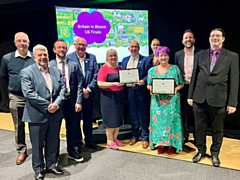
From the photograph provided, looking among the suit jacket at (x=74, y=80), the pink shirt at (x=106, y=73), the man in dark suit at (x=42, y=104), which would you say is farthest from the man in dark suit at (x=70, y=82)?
the pink shirt at (x=106, y=73)

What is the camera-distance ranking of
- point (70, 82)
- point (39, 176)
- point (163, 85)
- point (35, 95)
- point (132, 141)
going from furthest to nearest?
1. point (132, 141)
2. point (163, 85)
3. point (70, 82)
4. point (39, 176)
5. point (35, 95)

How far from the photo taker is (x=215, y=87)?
2852 mm

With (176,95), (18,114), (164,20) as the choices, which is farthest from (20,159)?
(164,20)

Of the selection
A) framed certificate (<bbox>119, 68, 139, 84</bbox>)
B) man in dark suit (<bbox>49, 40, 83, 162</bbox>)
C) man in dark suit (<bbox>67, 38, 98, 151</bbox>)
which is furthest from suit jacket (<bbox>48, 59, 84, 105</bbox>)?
framed certificate (<bbox>119, 68, 139, 84</bbox>)

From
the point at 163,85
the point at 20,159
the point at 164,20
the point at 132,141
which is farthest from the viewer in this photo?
the point at 164,20

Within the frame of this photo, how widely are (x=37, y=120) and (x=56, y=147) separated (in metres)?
0.46

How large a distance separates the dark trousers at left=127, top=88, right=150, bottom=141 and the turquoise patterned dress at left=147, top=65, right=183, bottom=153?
0.75ft

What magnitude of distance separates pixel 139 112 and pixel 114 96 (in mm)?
457

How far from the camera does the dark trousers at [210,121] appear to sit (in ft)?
9.66

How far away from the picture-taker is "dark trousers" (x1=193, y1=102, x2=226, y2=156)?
9.66 ft

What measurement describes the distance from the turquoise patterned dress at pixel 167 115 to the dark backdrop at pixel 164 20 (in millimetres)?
1197

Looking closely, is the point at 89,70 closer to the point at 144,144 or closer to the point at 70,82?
the point at 70,82

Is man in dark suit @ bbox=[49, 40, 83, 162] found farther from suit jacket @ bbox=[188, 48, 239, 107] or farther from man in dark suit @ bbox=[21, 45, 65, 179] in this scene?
suit jacket @ bbox=[188, 48, 239, 107]

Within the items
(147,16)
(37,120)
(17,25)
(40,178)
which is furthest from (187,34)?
(17,25)
